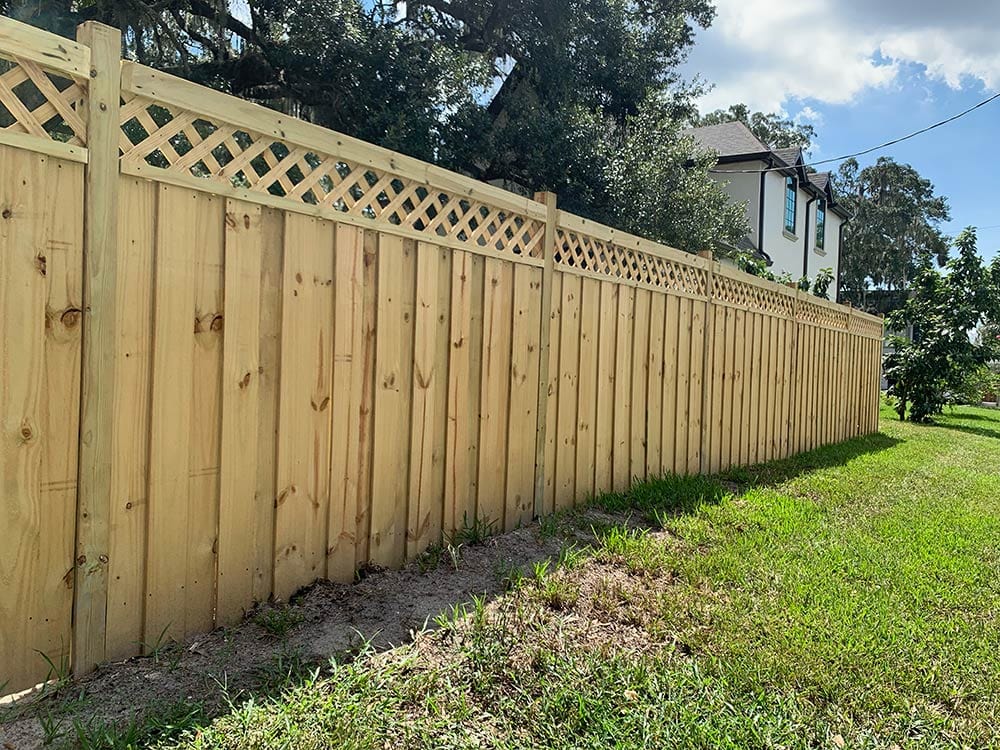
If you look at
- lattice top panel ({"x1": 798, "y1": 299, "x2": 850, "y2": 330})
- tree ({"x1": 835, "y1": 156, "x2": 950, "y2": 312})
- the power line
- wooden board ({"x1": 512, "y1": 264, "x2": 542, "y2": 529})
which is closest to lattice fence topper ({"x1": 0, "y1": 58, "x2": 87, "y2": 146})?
wooden board ({"x1": 512, "y1": 264, "x2": 542, "y2": 529})

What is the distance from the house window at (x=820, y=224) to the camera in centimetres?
2110

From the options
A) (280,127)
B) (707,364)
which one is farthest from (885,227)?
(280,127)

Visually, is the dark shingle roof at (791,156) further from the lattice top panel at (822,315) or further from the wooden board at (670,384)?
the wooden board at (670,384)

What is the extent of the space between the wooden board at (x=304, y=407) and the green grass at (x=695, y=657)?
522 mm

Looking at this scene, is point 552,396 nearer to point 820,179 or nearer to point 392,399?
point 392,399

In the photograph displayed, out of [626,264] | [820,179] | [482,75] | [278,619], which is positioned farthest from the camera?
[820,179]

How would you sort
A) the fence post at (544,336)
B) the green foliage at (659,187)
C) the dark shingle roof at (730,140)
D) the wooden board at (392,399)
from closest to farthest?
the wooden board at (392,399)
the fence post at (544,336)
the green foliage at (659,187)
the dark shingle roof at (730,140)

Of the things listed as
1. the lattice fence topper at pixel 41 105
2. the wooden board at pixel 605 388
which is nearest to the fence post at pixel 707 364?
the wooden board at pixel 605 388

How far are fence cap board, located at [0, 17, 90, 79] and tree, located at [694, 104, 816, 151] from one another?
106 ft

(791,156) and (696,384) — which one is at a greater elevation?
(791,156)

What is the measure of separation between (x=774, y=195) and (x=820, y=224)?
511 cm

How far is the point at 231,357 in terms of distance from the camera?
7.01ft

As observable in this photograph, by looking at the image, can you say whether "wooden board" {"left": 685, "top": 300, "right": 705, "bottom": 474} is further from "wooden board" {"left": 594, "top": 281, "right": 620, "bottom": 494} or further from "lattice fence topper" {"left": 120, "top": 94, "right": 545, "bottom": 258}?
"lattice fence topper" {"left": 120, "top": 94, "right": 545, "bottom": 258}

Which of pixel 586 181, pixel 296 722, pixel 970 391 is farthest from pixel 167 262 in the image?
pixel 970 391
